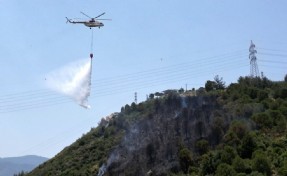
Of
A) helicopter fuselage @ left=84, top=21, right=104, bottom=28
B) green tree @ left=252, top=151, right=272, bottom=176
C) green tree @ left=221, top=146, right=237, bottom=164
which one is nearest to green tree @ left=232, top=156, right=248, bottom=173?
green tree @ left=252, top=151, right=272, bottom=176

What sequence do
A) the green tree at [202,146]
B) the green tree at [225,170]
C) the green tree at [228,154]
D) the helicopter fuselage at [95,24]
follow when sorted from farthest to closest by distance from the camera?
1. the green tree at [202,146]
2. the green tree at [228,154]
3. the helicopter fuselage at [95,24]
4. the green tree at [225,170]

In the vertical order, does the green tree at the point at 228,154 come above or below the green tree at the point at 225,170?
above

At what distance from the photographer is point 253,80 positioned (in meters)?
129

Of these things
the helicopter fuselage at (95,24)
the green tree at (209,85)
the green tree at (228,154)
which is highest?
the green tree at (209,85)

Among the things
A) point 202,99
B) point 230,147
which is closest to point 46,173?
point 202,99

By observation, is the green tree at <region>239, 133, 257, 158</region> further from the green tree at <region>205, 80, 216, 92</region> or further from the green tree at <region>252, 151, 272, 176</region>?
the green tree at <region>205, 80, 216, 92</region>

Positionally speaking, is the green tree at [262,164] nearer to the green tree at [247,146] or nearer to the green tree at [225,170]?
the green tree at [225,170]

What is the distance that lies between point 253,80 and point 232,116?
158 ft

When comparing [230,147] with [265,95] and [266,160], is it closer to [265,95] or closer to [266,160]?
[266,160]

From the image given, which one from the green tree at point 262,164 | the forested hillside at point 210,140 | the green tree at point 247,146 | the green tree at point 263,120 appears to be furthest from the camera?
the green tree at point 263,120

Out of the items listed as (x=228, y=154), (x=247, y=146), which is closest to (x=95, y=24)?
(x=228, y=154)

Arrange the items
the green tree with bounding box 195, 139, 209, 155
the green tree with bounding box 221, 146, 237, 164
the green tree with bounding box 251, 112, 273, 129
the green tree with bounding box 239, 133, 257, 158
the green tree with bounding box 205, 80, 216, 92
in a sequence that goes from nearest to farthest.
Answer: the green tree with bounding box 221, 146, 237, 164 → the green tree with bounding box 239, 133, 257, 158 → the green tree with bounding box 195, 139, 209, 155 → the green tree with bounding box 251, 112, 273, 129 → the green tree with bounding box 205, 80, 216, 92

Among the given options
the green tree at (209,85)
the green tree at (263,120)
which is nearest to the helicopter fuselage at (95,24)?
the green tree at (263,120)

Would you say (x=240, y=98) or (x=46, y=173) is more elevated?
(x=240, y=98)
